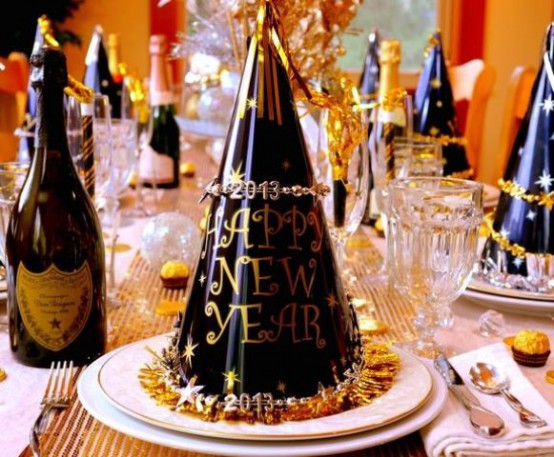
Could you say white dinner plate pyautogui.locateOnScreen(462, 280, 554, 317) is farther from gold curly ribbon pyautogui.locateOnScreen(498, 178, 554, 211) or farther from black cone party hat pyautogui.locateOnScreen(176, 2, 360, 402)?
black cone party hat pyautogui.locateOnScreen(176, 2, 360, 402)

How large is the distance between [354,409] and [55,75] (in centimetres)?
37

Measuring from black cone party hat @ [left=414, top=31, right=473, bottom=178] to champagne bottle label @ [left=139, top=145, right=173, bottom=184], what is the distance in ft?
1.83

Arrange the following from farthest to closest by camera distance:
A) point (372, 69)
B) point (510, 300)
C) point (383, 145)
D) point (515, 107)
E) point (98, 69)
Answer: point (515, 107)
point (372, 69)
point (98, 69)
point (383, 145)
point (510, 300)

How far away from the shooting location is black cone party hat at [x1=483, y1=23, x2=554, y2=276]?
91 cm

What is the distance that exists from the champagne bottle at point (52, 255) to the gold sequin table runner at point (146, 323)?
8 centimetres

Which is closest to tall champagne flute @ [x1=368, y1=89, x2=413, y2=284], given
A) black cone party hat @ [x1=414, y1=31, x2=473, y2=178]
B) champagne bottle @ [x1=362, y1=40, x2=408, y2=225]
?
champagne bottle @ [x1=362, y1=40, x2=408, y2=225]

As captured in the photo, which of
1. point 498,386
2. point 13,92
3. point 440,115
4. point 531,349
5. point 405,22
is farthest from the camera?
point 405,22

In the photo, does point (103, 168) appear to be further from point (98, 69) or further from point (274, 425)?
point (98, 69)

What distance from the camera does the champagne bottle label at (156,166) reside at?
5.60ft

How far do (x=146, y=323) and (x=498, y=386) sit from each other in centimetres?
39

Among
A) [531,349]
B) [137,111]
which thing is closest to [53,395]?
[531,349]

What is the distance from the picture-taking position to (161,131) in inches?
73.2

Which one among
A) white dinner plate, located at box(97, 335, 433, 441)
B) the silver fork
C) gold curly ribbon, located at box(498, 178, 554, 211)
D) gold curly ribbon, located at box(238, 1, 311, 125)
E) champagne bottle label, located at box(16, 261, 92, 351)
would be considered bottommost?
the silver fork

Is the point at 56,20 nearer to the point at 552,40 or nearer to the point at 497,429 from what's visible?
the point at 552,40
